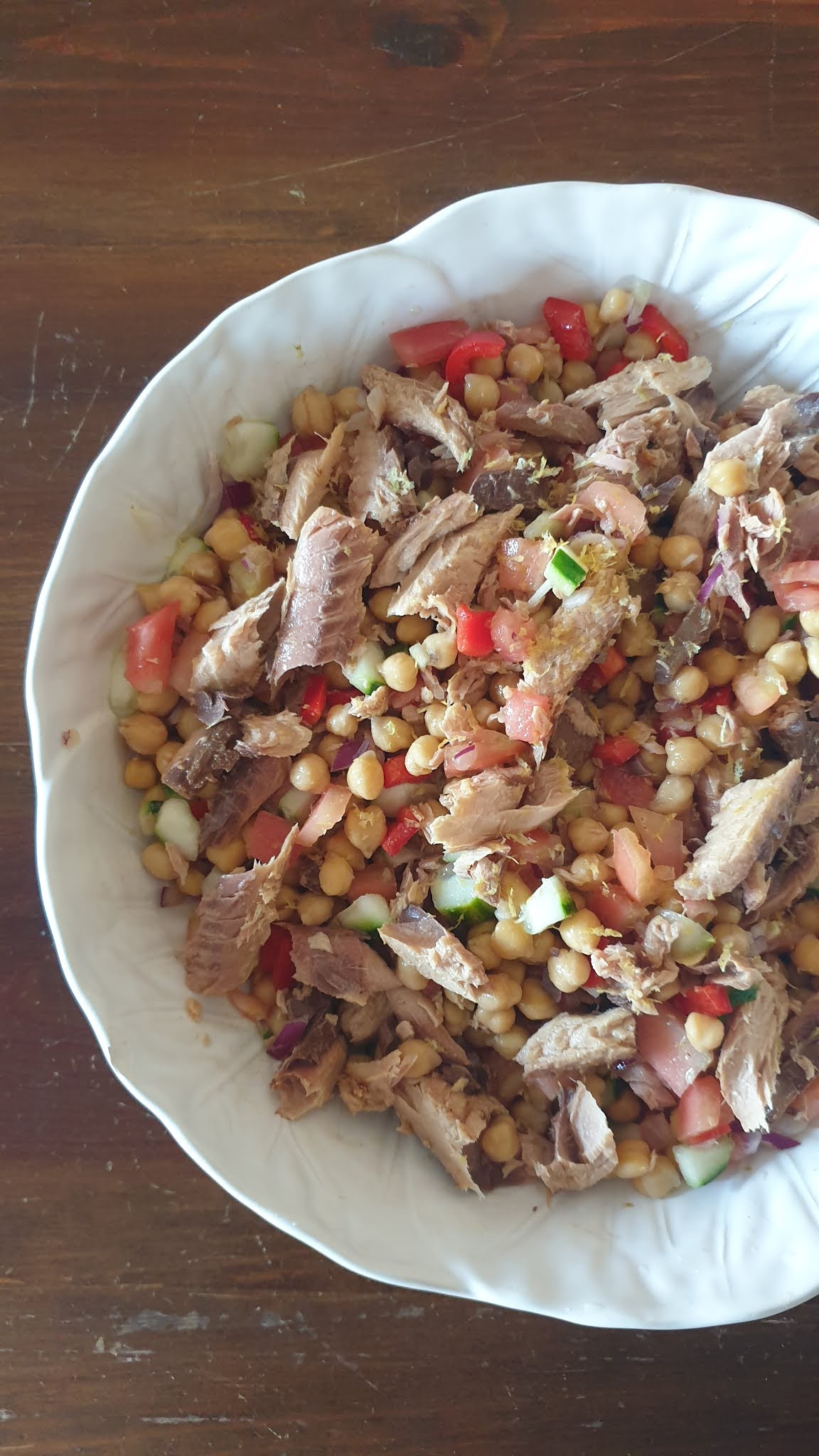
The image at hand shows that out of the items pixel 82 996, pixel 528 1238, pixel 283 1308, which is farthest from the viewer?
pixel 283 1308

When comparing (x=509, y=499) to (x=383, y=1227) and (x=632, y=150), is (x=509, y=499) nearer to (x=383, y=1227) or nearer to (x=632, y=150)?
(x=632, y=150)

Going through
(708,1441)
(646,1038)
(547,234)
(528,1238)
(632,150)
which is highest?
(632,150)

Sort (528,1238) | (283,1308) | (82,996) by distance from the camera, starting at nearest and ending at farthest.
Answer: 1. (82,996)
2. (528,1238)
3. (283,1308)

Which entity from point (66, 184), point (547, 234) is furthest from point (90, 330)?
point (547, 234)

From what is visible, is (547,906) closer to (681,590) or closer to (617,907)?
(617,907)

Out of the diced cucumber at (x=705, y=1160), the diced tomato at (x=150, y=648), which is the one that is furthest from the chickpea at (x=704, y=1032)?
the diced tomato at (x=150, y=648)

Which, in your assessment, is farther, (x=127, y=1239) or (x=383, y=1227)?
(x=127, y=1239)

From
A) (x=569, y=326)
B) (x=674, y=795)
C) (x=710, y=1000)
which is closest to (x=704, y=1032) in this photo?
(x=710, y=1000)
